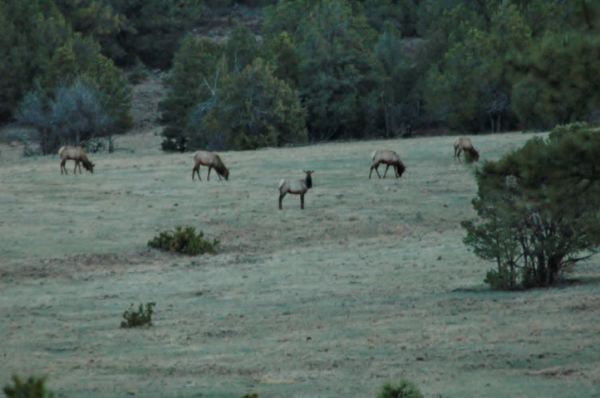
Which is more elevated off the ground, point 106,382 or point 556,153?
point 556,153

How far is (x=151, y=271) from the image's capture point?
987 inches

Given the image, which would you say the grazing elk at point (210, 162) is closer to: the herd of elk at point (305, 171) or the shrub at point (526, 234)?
the herd of elk at point (305, 171)

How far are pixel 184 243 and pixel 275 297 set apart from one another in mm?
6921

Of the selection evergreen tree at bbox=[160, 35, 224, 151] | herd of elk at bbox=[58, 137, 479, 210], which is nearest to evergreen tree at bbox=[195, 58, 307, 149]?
evergreen tree at bbox=[160, 35, 224, 151]

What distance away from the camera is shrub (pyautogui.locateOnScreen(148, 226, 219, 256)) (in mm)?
27234

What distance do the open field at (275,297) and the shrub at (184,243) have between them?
1.30 feet

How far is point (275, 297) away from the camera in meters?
20.7

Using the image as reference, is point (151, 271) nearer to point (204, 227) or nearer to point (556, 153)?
point (204, 227)

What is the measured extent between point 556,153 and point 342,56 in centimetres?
5675

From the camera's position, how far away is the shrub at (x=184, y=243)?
27.2 metres

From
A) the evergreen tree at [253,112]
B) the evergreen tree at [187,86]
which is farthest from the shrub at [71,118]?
the evergreen tree at [253,112]

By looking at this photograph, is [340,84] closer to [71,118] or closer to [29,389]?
[71,118]

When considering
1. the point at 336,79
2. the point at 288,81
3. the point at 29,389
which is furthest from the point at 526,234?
the point at 288,81

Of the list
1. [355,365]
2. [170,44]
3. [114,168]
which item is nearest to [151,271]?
[355,365]
